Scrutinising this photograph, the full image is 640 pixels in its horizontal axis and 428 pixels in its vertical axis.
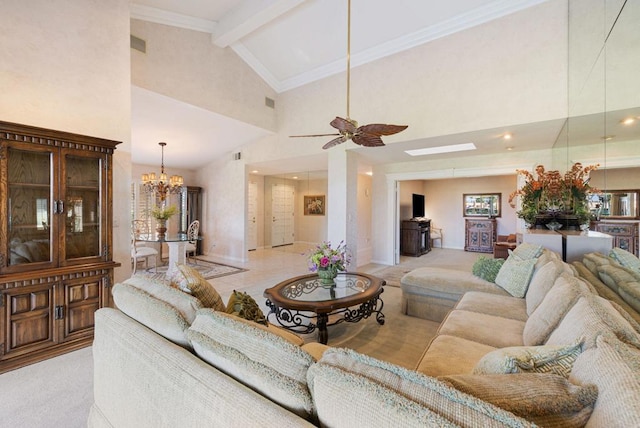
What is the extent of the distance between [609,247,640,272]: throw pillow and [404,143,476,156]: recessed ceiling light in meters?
2.75

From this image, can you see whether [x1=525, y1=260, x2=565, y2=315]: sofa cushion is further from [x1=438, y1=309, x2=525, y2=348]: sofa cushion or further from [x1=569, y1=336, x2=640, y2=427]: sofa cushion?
[x1=569, y1=336, x2=640, y2=427]: sofa cushion

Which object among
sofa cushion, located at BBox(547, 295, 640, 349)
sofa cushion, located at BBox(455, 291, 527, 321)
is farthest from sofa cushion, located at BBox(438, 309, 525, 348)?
sofa cushion, located at BBox(547, 295, 640, 349)

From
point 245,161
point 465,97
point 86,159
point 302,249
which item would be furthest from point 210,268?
point 465,97

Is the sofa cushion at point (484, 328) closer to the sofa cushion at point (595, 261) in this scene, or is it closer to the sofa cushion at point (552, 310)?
the sofa cushion at point (552, 310)

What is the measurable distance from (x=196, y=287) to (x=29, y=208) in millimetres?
2008

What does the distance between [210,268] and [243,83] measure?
3.87 metres

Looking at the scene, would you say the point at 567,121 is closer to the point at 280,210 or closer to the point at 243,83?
the point at 243,83

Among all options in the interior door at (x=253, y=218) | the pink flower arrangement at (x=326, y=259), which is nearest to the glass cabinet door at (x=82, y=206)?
the pink flower arrangement at (x=326, y=259)

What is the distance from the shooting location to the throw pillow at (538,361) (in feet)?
3.09

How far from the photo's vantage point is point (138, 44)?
12.8 feet

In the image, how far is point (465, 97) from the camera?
13.0ft

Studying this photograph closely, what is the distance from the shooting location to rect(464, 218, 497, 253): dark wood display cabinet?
840cm

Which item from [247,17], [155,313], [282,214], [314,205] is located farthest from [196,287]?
[314,205]

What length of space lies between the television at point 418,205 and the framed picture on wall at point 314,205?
2909 millimetres
